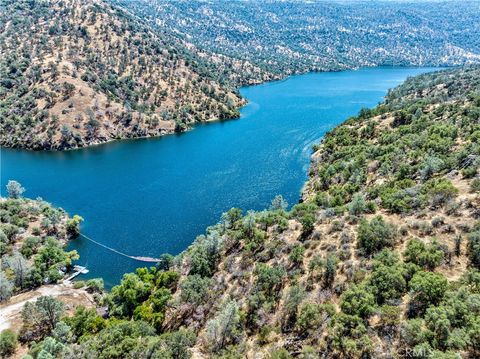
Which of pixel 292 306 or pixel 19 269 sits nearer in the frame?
pixel 292 306

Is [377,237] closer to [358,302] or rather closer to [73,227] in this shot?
[358,302]

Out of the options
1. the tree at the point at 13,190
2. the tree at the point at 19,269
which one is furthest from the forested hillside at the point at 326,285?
the tree at the point at 13,190

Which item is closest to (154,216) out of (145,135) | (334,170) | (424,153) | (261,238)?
(261,238)

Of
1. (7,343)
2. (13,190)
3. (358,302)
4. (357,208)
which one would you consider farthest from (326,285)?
(13,190)

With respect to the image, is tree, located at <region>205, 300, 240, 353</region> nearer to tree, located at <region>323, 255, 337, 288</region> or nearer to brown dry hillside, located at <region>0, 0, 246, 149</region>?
tree, located at <region>323, 255, 337, 288</region>

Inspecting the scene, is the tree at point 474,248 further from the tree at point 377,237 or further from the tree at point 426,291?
the tree at point 377,237

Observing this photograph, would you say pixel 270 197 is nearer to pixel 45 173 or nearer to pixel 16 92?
pixel 45 173

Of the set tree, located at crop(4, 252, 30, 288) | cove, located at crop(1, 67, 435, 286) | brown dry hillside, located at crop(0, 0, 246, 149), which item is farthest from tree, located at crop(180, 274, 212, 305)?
brown dry hillside, located at crop(0, 0, 246, 149)
